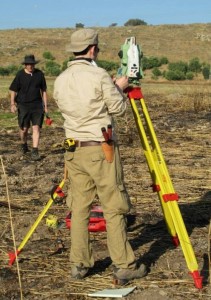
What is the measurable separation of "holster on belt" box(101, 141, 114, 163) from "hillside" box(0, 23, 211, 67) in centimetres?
5527

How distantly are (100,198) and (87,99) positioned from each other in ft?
2.54

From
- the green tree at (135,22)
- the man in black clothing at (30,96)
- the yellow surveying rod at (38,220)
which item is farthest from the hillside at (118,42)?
the yellow surveying rod at (38,220)

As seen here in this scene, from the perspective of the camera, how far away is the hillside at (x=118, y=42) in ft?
210

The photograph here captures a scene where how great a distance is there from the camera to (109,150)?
486 cm

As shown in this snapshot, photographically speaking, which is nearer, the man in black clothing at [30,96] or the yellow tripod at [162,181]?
the yellow tripod at [162,181]

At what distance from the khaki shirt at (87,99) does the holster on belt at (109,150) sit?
55 millimetres

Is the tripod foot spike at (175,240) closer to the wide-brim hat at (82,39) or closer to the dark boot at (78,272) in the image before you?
the dark boot at (78,272)

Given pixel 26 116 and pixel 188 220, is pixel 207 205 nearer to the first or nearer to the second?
pixel 188 220

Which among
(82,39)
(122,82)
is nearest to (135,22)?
(122,82)

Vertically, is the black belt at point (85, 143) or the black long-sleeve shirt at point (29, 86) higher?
the black long-sleeve shirt at point (29, 86)

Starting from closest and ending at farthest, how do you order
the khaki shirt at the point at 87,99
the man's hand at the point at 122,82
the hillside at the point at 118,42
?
the khaki shirt at the point at 87,99, the man's hand at the point at 122,82, the hillside at the point at 118,42

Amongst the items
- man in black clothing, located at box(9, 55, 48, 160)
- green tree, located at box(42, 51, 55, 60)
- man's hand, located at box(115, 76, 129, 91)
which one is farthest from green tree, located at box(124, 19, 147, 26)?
man's hand, located at box(115, 76, 129, 91)

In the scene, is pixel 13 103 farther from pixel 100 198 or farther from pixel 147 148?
pixel 100 198

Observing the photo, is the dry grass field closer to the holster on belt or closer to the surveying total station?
the surveying total station
